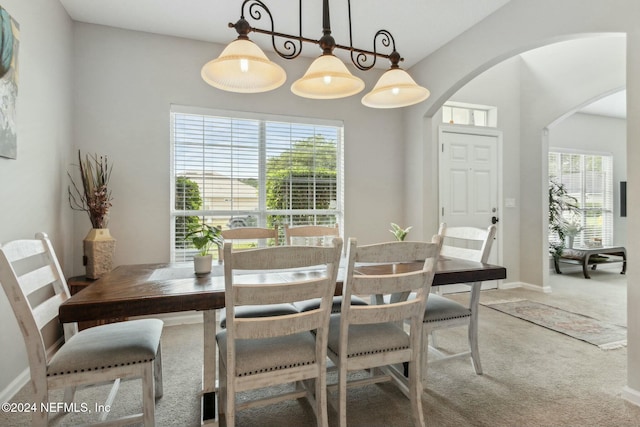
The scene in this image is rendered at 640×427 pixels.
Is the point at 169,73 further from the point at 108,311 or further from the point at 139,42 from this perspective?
the point at 108,311

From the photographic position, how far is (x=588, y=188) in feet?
21.0

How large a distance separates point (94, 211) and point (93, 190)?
8.0 inches

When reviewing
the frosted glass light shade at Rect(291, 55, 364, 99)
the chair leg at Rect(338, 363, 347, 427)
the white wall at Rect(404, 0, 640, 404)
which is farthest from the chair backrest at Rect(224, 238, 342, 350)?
the white wall at Rect(404, 0, 640, 404)

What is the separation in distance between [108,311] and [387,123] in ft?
11.8

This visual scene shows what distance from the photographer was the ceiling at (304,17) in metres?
2.77

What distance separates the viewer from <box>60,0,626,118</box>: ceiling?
9.09 feet

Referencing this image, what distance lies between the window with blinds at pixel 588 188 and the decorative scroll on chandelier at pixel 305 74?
5.40 metres

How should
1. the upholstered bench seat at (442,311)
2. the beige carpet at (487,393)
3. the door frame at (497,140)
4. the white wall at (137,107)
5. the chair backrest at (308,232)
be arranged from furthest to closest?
1. the door frame at (497,140)
2. the white wall at (137,107)
3. the chair backrest at (308,232)
4. the upholstered bench seat at (442,311)
5. the beige carpet at (487,393)

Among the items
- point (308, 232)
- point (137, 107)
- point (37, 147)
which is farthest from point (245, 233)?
→ point (137, 107)

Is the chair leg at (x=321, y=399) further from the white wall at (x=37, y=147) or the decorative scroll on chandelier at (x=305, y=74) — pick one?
the white wall at (x=37, y=147)

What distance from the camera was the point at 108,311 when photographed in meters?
1.31

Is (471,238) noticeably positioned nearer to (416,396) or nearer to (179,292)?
(416,396)

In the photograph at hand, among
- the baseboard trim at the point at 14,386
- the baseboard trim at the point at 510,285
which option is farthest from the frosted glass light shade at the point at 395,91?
the baseboard trim at the point at 510,285

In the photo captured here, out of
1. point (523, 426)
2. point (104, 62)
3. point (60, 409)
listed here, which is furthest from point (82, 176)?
point (523, 426)
